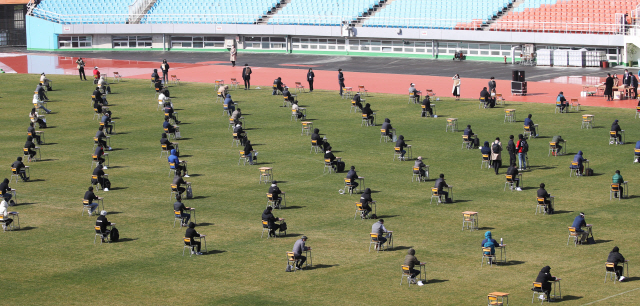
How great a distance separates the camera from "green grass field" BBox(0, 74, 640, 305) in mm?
26625

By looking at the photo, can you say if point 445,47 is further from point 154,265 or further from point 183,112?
point 154,265

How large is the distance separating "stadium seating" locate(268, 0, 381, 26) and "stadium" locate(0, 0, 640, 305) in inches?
9.0

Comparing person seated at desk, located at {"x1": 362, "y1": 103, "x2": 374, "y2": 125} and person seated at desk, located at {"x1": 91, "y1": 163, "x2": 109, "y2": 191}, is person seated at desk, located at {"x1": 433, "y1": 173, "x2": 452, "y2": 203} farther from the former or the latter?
person seated at desk, located at {"x1": 362, "y1": 103, "x2": 374, "y2": 125}

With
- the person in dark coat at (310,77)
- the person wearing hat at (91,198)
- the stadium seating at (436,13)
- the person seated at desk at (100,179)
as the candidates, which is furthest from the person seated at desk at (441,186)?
the stadium seating at (436,13)

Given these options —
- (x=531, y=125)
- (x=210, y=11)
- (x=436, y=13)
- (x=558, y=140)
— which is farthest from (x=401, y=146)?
(x=210, y=11)

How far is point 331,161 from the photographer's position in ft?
134

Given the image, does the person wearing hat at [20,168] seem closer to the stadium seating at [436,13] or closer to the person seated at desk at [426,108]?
the person seated at desk at [426,108]

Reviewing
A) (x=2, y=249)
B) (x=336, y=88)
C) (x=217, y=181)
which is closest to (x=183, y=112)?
(x=336, y=88)

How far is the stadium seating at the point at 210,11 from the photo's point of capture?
85.9 metres

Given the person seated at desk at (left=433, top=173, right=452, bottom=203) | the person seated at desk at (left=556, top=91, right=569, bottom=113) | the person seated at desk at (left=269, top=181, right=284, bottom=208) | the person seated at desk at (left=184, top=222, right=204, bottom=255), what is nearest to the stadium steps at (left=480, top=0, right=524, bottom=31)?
the person seated at desk at (left=556, top=91, right=569, bottom=113)

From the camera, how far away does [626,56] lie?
67688mm

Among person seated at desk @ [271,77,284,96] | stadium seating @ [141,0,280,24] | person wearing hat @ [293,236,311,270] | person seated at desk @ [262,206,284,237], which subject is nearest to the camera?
person wearing hat @ [293,236,311,270]

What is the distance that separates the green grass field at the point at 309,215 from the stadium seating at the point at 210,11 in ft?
105

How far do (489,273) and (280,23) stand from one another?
195 ft
